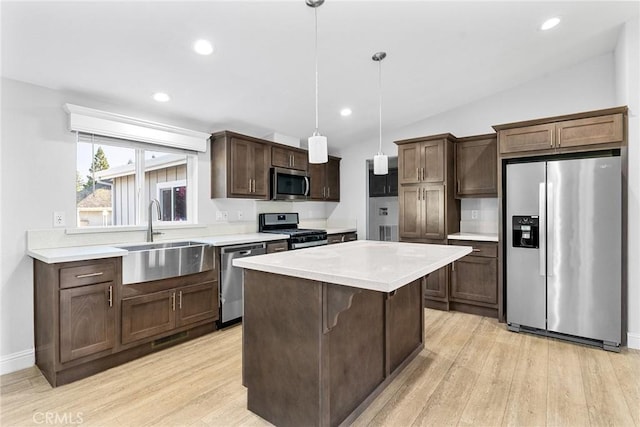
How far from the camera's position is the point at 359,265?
1.71 metres

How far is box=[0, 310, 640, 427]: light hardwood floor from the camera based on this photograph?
1.89 m

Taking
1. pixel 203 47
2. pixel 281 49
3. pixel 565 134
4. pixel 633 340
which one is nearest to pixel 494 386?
pixel 633 340

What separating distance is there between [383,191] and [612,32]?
351 cm

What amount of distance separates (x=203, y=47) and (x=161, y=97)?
843 millimetres

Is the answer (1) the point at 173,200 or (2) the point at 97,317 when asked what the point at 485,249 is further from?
(2) the point at 97,317

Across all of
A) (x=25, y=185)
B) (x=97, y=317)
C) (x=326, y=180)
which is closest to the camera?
(x=97, y=317)

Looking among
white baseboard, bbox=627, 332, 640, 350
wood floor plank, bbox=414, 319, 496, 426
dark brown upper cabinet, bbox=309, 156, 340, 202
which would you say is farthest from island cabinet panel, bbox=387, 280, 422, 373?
dark brown upper cabinet, bbox=309, 156, 340, 202

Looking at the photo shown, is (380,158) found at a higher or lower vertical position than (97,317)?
higher

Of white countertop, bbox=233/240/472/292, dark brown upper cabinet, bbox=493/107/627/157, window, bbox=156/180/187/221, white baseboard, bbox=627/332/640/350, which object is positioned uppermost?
dark brown upper cabinet, bbox=493/107/627/157

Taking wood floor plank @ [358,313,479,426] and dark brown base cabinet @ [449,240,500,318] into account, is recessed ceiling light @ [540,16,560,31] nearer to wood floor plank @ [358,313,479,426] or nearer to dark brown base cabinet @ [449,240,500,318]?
dark brown base cabinet @ [449,240,500,318]

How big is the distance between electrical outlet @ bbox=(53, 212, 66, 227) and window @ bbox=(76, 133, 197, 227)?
5.4 inches

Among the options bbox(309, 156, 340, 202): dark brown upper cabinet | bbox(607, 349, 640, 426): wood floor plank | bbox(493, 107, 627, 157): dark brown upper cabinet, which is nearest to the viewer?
bbox(607, 349, 640, 426): wood floor plank

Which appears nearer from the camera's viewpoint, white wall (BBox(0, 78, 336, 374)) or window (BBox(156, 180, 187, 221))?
white wall (BBox(0, 78, 336, 374))

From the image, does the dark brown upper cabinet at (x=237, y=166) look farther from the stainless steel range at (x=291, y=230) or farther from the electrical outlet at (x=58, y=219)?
the electrical outlet at (x=58, y=219)
